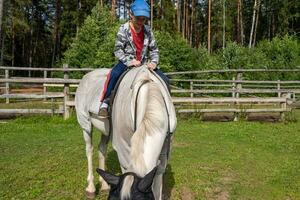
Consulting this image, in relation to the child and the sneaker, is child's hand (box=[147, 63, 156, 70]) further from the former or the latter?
the sneaker

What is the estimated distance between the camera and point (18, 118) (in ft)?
37.4

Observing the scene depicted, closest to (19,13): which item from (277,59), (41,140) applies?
(277,59)

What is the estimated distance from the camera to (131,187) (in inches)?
108

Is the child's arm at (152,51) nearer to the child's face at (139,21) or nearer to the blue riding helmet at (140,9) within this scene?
the child's face at (139,21)

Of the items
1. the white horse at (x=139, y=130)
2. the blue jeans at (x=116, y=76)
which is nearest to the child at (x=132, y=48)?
the blue jeans at (x=116, y=76)

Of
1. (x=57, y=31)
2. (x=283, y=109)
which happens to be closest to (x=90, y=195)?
(x=283, y=109)

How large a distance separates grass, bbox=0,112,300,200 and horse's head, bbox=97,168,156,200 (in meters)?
2.57

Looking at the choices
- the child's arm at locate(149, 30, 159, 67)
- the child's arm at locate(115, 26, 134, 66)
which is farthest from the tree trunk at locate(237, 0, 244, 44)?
the child's arm at locate(115, 26, 134, 66)

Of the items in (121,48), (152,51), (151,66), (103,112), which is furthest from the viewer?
(152,51)

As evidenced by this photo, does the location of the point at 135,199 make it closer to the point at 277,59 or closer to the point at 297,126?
the point at 297,126

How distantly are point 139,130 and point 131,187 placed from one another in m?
0.65

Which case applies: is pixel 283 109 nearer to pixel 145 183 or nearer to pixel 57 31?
pixel 145 183

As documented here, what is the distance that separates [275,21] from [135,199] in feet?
165

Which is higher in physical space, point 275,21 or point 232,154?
point 275,21
